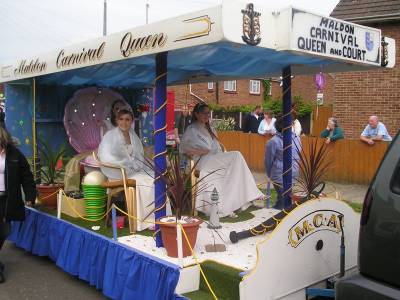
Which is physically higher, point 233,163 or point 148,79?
point 148,79

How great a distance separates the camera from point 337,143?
1150 cm

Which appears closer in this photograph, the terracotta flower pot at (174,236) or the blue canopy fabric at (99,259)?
the blue canopy fabric at (99,259)

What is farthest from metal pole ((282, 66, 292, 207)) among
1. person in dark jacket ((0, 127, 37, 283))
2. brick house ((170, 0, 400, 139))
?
brick house ((170, 0, 400, 139))

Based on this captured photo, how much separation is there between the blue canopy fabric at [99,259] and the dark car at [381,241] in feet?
5.66

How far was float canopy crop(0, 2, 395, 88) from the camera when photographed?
344 centimetres

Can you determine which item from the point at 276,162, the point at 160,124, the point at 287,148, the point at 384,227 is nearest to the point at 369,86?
the point at 276,162

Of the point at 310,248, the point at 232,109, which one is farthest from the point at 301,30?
the point at 232,109

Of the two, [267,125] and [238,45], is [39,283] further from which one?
[267,125]

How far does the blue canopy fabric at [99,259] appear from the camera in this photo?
4.00 meters

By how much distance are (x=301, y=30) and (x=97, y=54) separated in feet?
6.79

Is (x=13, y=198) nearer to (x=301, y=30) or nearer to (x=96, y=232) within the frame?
(x=96, y=232)

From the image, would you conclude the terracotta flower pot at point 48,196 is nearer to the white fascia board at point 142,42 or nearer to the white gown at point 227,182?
the white fascia board at point 142,42

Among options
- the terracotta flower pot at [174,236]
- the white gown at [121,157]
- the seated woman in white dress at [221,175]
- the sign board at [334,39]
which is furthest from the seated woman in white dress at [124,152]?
the sign board at [334,39]

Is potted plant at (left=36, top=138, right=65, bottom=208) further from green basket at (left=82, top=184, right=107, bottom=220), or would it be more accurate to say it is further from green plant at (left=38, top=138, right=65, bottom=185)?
green basket at (left=82, top=184, right=107, bottom=220)
